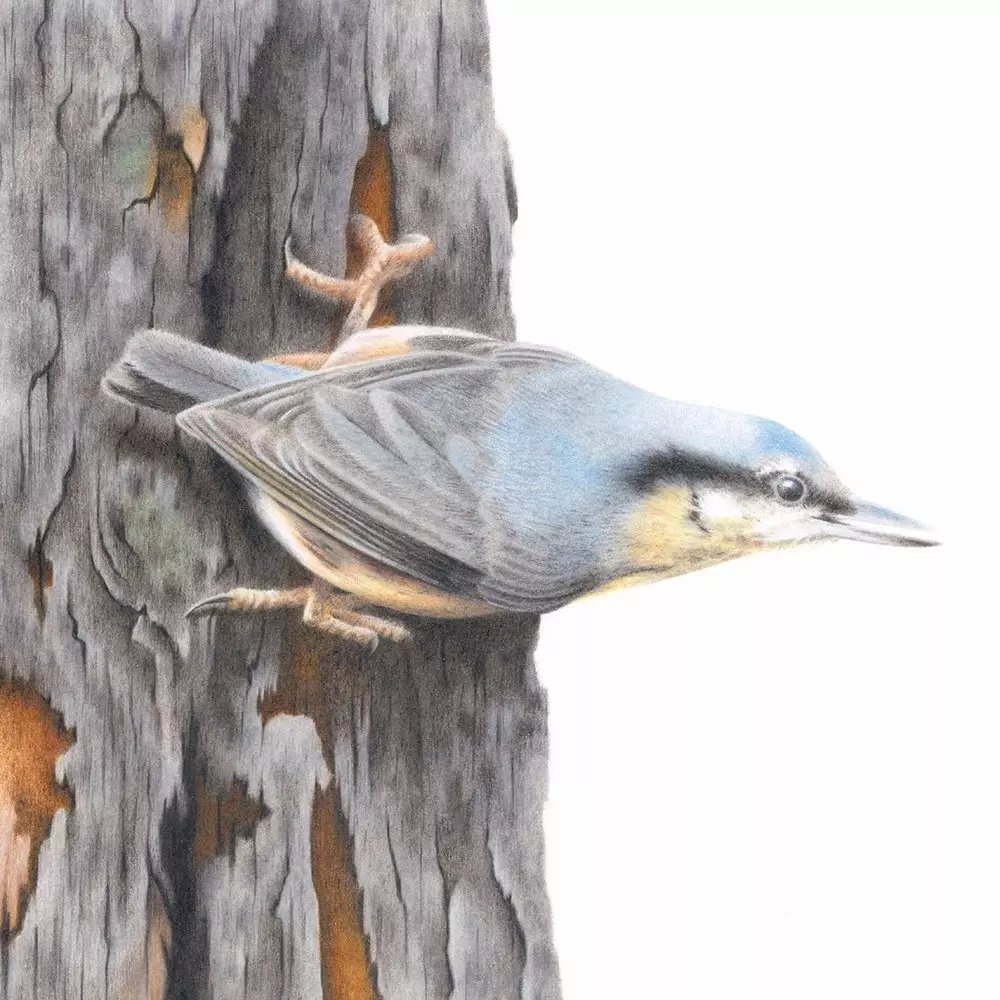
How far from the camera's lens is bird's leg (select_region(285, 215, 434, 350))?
135 cm

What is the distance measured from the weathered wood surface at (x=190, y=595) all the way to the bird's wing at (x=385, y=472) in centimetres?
9

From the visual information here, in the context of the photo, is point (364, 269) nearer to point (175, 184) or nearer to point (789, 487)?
point (175, 184)

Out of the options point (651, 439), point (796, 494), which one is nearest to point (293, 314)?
point (651, 439)

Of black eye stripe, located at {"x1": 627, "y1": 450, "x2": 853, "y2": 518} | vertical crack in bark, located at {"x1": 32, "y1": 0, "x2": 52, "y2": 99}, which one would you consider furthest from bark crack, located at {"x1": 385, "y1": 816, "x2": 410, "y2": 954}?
vertical crack in bark, located at {"x1": 32, "y1": 0, "x2": 52, "y2": 99}

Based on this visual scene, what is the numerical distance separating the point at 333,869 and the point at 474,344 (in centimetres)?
49

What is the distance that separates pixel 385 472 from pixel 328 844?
355 mm

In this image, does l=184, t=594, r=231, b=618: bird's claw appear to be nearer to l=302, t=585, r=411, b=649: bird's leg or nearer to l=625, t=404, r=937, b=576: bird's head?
l=302, t=585, r=411, b=649: bird's leg

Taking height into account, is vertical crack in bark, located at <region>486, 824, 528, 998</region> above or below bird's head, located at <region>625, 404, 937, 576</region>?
below

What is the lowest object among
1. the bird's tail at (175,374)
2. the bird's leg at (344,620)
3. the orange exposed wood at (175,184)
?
the bird's leg at (344,620)

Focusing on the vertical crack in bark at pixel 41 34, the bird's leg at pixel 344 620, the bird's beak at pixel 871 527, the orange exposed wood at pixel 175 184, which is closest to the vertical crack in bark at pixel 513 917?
the bird's leg at pixel 344 620

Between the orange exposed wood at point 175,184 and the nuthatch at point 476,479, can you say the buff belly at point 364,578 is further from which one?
the orange exposed wood at point 175,184

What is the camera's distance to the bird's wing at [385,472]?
4.05ft

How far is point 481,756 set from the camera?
140 centimetres

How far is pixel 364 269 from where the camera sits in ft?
4.48
